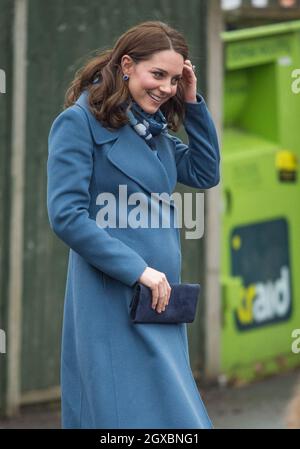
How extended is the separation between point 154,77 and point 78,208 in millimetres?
475

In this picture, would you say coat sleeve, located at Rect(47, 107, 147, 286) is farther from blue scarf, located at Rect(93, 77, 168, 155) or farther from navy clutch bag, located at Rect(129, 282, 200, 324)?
blue scarf, located at Rect(93, 77, 168, 155)

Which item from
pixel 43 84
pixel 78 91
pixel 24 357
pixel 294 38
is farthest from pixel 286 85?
pixel 78 91

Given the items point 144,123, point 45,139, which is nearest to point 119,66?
point 144,123

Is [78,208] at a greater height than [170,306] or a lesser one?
greater

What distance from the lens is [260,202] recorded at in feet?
26.3

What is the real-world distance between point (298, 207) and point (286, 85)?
0.81 metres

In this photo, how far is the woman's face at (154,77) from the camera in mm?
3912

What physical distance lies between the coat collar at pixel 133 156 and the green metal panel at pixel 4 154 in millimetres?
2562

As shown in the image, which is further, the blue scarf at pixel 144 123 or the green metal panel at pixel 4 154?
the green metal panel at pixel 4 154

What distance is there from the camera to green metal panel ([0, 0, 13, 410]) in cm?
646

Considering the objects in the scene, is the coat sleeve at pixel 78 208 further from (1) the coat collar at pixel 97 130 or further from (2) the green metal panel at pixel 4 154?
(2) the green metal panel at pixel 4 154

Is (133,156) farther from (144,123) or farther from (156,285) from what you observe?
(156,285)

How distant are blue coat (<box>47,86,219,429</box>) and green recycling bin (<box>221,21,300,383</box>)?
148 inches

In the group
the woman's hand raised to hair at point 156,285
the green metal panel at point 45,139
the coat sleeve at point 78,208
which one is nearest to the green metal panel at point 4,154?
the green metal panel at point 45,139
